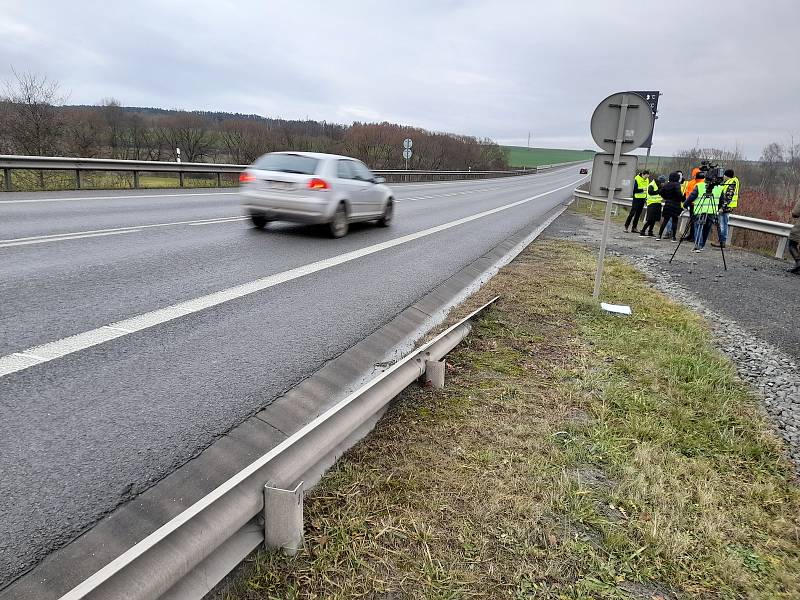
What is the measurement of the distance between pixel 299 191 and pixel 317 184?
38 centimetres

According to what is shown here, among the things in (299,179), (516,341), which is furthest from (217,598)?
(299,179)

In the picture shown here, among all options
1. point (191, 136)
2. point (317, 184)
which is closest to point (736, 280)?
point (317, 184)

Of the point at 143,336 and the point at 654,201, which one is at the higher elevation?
the point at 654,201

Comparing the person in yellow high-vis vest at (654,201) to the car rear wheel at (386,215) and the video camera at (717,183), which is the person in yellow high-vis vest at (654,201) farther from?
the car rear wheel at (386,215)

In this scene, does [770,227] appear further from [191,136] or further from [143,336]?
[191,136]

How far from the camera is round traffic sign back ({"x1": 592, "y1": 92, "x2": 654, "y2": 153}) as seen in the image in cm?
636

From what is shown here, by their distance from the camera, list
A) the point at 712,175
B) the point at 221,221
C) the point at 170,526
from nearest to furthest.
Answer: the point at 170,526
the point at 221,221
the point at 712,175

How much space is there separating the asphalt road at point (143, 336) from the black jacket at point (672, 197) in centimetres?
798

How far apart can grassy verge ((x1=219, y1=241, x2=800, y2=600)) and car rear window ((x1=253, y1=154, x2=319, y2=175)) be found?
709 centimetres

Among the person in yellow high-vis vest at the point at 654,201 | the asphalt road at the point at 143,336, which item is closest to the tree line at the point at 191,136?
the asphalt road at the point at 143,336

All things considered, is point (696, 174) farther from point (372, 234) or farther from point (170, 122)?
point (170, 122)

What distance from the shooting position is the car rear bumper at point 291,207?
33.9ft

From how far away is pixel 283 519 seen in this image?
2062 mm

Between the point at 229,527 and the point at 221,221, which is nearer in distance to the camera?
the point at 229,527
